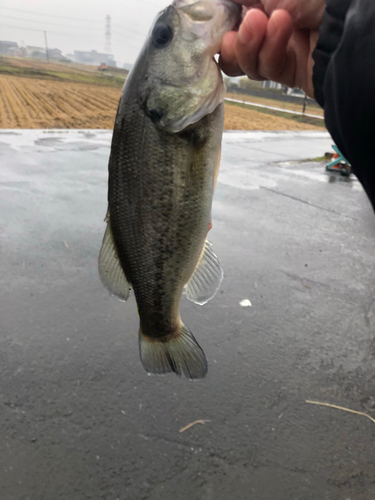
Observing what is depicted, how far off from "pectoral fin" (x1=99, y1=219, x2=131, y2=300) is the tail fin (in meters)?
0.26

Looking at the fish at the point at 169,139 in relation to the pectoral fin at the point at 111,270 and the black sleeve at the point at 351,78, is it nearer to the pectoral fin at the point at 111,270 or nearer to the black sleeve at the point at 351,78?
the pectoral fin at the point at 111,270

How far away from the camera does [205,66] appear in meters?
1.47

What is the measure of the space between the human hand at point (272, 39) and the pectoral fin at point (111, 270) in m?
0.81

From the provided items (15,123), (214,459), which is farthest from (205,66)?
(15,123)

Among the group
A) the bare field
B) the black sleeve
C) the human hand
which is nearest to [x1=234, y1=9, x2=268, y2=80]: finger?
the human hand

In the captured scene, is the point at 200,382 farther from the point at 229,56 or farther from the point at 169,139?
the point at 229,56

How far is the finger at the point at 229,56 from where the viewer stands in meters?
1.43

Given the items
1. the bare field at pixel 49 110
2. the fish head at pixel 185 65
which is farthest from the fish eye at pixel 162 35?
the bare field at pixel 49 110

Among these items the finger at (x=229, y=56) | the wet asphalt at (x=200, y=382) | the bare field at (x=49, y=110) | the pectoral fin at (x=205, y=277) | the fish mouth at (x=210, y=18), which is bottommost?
the bare field at (x=49, y=110)

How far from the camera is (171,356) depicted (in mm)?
1797

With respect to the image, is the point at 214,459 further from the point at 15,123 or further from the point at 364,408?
the point at 15,123

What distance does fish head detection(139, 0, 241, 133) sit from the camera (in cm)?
144

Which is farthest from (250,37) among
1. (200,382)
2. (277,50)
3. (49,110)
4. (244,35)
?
(49,110)

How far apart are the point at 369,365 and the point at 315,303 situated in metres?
0.91
